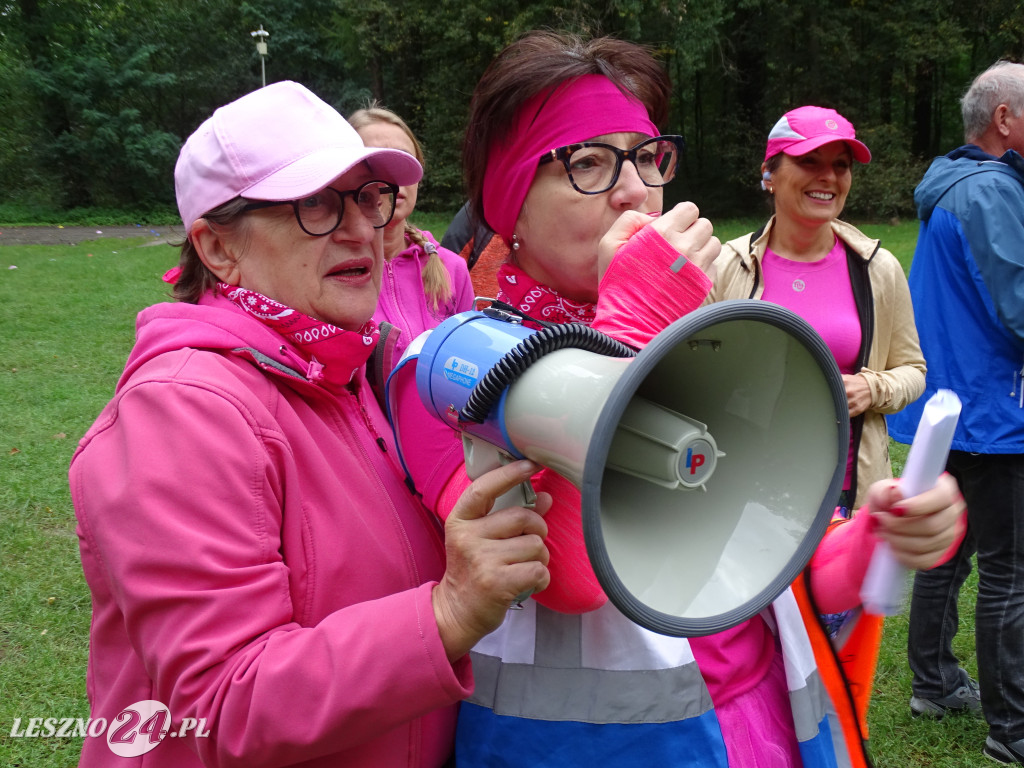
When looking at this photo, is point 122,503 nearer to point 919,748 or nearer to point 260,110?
point 260,110

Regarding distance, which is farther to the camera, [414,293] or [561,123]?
[414,293]

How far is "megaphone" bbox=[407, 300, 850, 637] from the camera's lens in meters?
1.10

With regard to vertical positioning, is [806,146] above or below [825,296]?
above

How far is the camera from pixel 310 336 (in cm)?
152

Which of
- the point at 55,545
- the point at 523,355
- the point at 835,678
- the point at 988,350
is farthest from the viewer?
the point at 55,545

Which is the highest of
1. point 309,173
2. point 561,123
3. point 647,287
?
point 561,123

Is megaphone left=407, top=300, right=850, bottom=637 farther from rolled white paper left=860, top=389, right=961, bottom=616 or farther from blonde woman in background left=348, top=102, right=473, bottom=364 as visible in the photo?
blonde woman in background left=348, top=102, right=473, bottom=364

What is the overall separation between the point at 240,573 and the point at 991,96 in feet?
12.6

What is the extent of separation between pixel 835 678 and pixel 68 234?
74.2ft

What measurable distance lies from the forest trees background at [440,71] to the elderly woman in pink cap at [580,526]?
62.5 feet

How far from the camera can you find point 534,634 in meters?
1.50

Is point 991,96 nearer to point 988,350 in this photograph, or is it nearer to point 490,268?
point 988,350

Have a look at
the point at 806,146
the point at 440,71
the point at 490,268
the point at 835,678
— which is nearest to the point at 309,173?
the point at 490,268

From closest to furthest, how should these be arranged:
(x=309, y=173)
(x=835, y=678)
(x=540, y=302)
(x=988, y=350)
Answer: (x=309, y=173)
(x=835, y=678)
(x=540, y=302)
(x=988, y=350)
